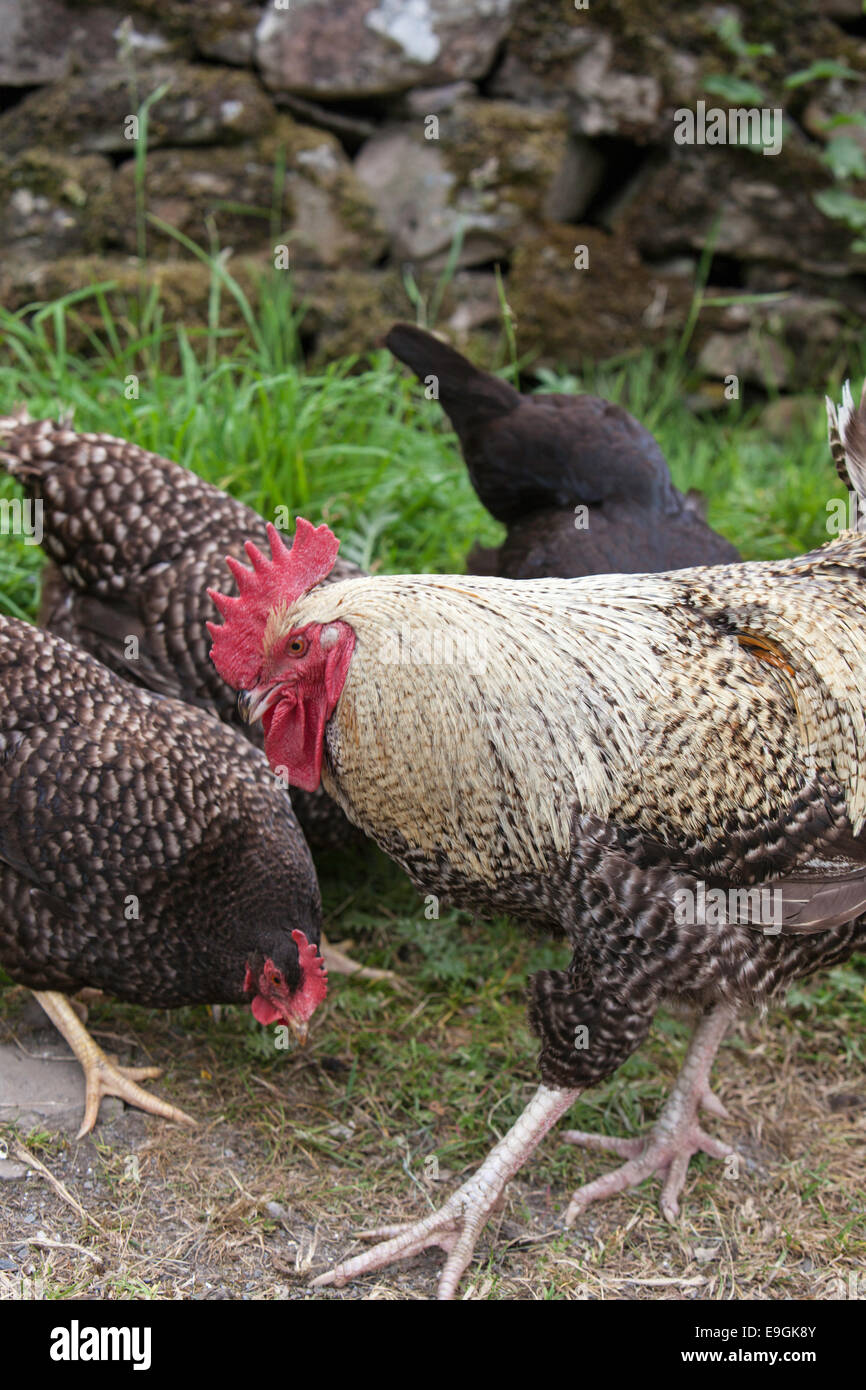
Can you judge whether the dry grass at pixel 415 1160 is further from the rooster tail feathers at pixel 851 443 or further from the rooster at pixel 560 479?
the rooster tail feathers at pixel 851 443

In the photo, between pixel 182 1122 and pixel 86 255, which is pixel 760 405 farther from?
pixel 182 1122

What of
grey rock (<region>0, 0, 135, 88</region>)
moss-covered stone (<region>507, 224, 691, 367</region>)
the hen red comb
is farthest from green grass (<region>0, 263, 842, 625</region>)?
the hen red comb

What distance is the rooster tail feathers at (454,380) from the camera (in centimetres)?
473

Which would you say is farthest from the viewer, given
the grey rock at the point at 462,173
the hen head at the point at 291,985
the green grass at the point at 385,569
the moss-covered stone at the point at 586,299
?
the moss-covered stone at the point at 586,299

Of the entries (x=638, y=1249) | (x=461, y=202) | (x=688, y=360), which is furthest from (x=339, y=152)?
(x=638, y=1249)

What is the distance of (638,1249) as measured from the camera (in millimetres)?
3314

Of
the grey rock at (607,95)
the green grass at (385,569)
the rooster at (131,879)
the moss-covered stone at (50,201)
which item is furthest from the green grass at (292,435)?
the grey rock at (607,95)

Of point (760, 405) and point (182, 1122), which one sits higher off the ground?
point (760, 405)

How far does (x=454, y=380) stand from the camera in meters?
4.73

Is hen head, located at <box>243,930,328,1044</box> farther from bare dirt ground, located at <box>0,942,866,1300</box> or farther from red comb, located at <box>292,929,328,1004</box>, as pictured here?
bare dirt ground, located at <box>0,942,866,1300</box>

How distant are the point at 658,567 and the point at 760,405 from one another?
160 inches

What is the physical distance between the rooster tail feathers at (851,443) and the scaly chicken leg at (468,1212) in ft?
6.55

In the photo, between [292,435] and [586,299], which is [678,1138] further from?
[586,299]

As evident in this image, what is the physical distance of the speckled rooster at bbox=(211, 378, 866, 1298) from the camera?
2.93 meters
